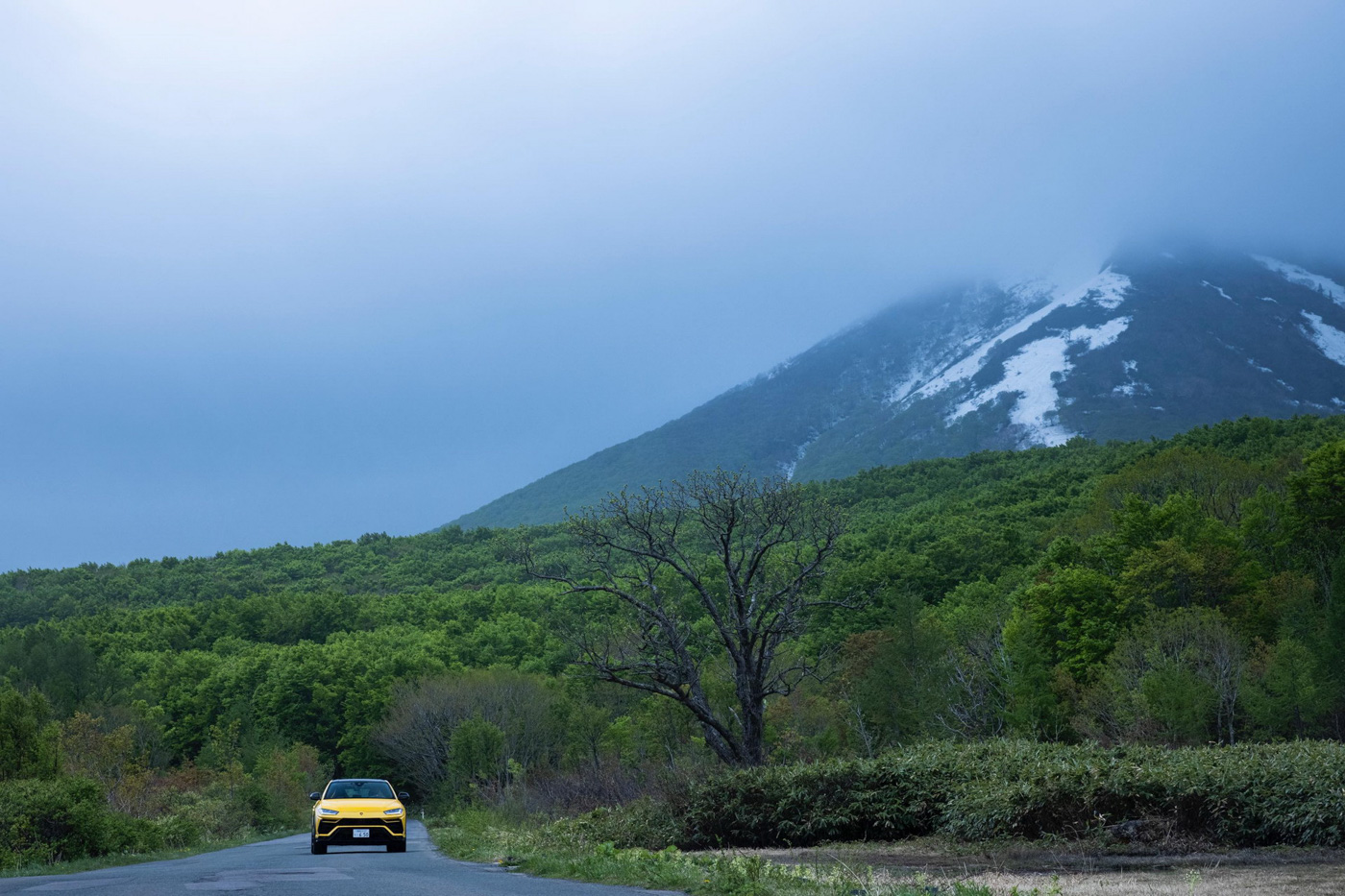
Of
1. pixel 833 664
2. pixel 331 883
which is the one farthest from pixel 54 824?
pixel 833 664

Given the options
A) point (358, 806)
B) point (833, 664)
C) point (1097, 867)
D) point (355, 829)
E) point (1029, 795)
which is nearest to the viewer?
point (1097, 867)

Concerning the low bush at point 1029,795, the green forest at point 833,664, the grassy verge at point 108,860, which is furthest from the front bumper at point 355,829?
the green forest at point 833,664

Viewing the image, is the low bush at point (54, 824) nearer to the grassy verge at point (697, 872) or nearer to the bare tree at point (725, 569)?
the grassy verge at point (697, 872)

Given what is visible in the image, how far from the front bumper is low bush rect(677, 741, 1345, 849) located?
5089 mm

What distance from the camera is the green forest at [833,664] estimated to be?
43281mm

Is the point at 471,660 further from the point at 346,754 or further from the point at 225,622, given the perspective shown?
the point at 225,622

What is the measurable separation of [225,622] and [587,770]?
287 ft

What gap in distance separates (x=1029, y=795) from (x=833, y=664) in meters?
55.8

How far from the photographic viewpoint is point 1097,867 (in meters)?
13.6

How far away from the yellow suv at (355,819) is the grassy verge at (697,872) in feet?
5.08

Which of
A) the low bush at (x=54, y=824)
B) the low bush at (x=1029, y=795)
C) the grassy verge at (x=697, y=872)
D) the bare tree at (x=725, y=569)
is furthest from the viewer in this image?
the bare tree at (x=725, y=569)

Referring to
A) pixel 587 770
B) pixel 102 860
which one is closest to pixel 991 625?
pixel 587 770

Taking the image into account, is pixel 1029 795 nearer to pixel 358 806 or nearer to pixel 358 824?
pixel 358 824

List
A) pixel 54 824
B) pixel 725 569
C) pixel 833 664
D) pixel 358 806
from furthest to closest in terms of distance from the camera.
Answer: pixel 833 664 → pixel 725 569 → pixel 54 824 → pixel 358 806
